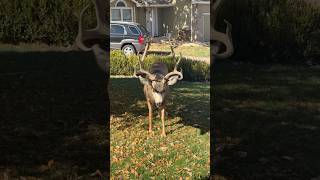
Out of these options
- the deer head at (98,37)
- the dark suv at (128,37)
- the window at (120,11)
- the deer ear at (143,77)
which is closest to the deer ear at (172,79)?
the deer ear at (143,77)

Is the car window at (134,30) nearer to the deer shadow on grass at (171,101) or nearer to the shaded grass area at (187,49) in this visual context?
the shaded grass area at (187,49)

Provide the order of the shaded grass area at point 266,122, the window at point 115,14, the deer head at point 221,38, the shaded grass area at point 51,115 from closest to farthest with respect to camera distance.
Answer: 1. the window at point 115,14
2. the deer head at point 221,38
3. the shaded grass area at point 51,115
4. the shaded grass area at point 266,122

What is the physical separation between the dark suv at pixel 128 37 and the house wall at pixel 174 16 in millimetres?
220

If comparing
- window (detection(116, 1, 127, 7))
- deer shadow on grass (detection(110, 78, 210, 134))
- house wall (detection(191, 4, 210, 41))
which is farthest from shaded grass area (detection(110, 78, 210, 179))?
window (detection(116, 1, 127, 7))

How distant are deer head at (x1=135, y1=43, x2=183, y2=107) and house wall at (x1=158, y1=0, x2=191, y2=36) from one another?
327mm

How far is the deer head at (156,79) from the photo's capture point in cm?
551

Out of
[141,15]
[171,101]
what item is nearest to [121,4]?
[141,15]

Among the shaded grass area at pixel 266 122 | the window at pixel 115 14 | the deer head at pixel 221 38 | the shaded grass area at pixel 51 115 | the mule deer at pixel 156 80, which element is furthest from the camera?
the shaded grass area at pixel 266 122

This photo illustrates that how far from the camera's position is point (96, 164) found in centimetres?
596

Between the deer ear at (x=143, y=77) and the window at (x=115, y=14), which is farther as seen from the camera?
the deer ear at (x=143, y=77)

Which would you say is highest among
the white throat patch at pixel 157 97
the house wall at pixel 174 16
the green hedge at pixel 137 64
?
the house wall at pixel 174 16

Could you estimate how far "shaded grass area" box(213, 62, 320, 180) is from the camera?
6.07 m

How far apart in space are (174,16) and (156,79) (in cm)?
75

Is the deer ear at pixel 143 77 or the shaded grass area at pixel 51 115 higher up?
the deer ear at pixel 143 77
